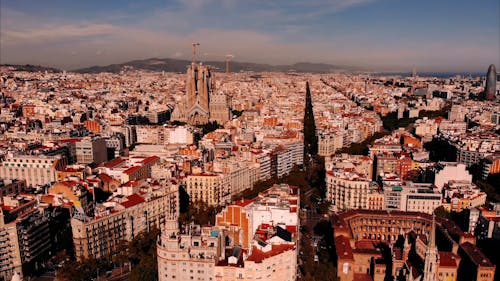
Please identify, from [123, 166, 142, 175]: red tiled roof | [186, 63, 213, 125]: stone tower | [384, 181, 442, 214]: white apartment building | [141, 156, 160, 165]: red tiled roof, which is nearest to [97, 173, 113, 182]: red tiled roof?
[123, 166, 142, 175]: red tiled roof

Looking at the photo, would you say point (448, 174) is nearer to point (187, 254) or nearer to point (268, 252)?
point (268, 252)

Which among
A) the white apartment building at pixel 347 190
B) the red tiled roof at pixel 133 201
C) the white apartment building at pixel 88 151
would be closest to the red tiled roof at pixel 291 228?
the red tiled roof at pixel 133 201

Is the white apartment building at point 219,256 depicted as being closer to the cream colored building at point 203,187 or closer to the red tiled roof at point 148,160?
the cream colored building at point 203,187

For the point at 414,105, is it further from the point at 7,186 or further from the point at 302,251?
the point at 7,186

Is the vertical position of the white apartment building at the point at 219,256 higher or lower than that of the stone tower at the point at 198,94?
lower

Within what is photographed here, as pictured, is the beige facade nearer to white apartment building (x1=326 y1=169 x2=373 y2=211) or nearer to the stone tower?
white apartment building (x1=326 y1=169 x2=373 y2=211)

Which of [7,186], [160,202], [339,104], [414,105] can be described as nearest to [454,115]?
[414,105]
